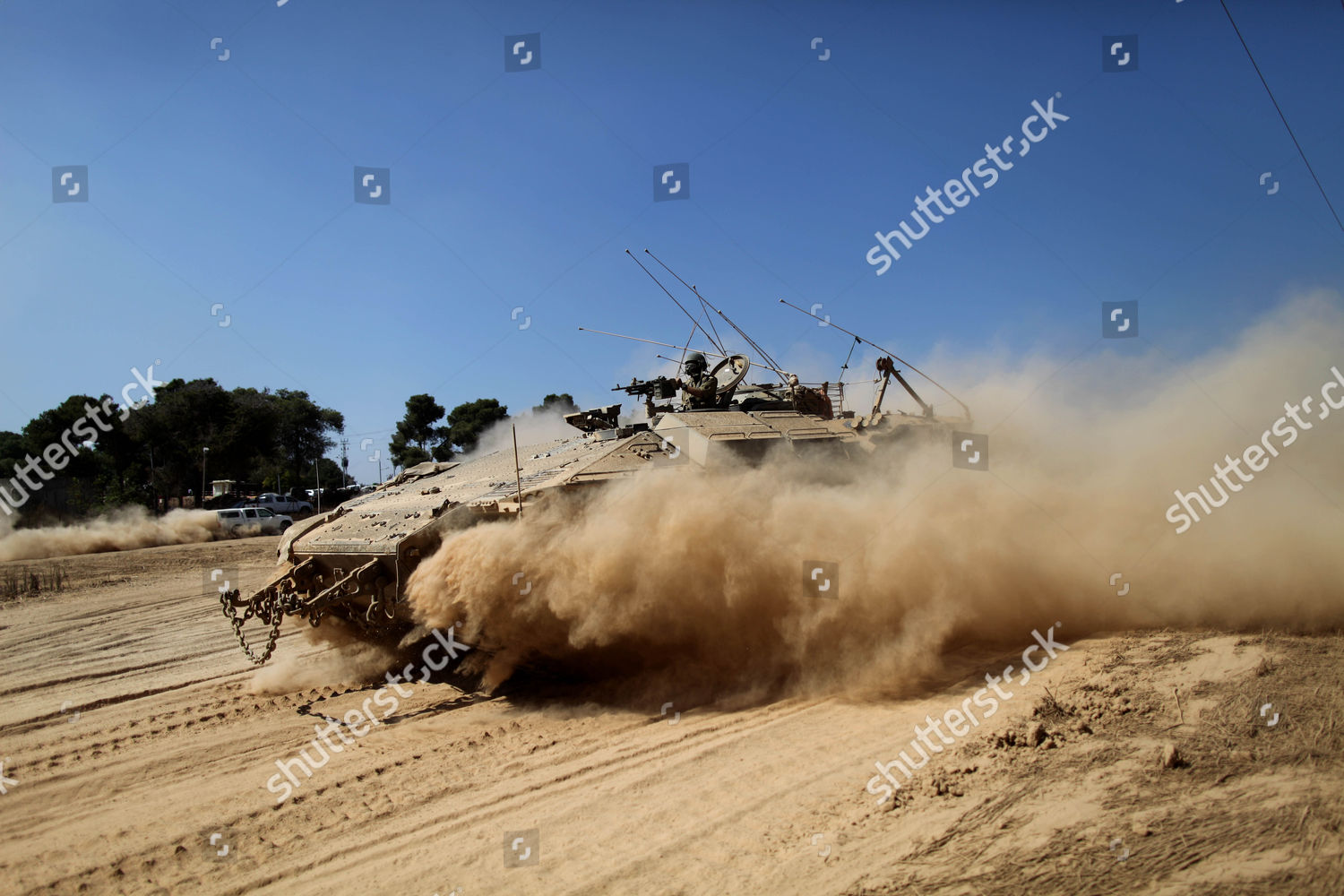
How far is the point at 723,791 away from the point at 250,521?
31024 mm

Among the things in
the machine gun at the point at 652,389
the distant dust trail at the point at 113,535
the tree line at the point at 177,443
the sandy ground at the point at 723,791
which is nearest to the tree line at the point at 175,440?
the tree line at the point at 177,443

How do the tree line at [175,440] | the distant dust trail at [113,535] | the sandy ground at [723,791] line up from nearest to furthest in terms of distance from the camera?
the sandy ground at [723,791]
the distant dust trail at [113,535]
the tree line at [175,440]

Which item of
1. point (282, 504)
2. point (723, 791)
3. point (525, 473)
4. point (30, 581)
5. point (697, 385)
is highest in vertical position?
point (282, 504)

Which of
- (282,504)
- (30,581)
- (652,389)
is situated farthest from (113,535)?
(652,389)

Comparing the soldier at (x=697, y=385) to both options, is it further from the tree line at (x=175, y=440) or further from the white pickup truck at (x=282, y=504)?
the tree line at (x=175, y=440)

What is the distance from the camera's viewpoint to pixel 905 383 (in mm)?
12414

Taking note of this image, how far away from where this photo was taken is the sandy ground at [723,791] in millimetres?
4273

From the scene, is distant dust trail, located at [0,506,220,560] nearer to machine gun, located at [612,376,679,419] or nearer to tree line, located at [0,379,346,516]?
tree line, located at [0,379,346,516]

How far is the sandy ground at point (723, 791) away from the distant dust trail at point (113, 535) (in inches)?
801

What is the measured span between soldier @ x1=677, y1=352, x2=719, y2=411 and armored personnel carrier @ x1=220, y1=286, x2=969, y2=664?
109mm

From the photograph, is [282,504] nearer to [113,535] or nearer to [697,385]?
[113,535]

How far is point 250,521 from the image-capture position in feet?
104

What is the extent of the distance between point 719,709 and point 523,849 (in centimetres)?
304

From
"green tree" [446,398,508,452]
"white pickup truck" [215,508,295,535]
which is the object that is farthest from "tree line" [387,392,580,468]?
"white pickup truck" [215,508,295,535]
